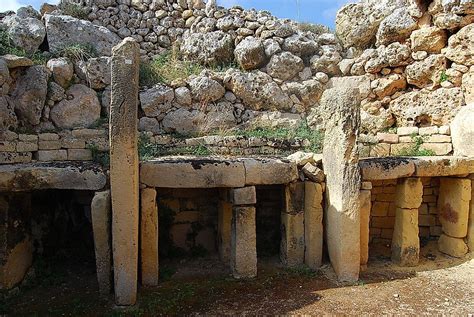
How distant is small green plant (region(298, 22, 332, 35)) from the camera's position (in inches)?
429

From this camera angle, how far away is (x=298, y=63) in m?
9.90

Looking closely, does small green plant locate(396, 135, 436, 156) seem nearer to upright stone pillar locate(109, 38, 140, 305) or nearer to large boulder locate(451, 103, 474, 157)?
large boulder locate(451, 103, 474, 157)

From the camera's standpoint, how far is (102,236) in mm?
4930

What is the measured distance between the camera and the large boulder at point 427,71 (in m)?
8.63

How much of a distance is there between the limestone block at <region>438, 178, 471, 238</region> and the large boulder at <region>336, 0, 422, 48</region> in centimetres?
477

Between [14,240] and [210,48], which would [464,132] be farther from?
[14,240]

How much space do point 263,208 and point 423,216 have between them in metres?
3.21

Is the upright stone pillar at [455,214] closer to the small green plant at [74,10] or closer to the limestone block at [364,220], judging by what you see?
the limestone block at [364,220]

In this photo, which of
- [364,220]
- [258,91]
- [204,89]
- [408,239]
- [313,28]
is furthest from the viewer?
[313,28]

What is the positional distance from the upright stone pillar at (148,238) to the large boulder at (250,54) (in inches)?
220

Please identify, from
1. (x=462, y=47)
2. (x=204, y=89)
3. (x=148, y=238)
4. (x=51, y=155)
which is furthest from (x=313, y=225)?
(x=462, y=47)

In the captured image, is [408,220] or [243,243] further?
[408,220]

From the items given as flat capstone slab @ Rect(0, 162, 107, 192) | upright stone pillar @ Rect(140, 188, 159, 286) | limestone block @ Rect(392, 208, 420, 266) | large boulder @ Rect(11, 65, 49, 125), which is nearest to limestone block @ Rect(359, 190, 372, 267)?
limestone block @ Rect(392, 208, 420, 266)

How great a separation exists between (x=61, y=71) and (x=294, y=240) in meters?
6.08
